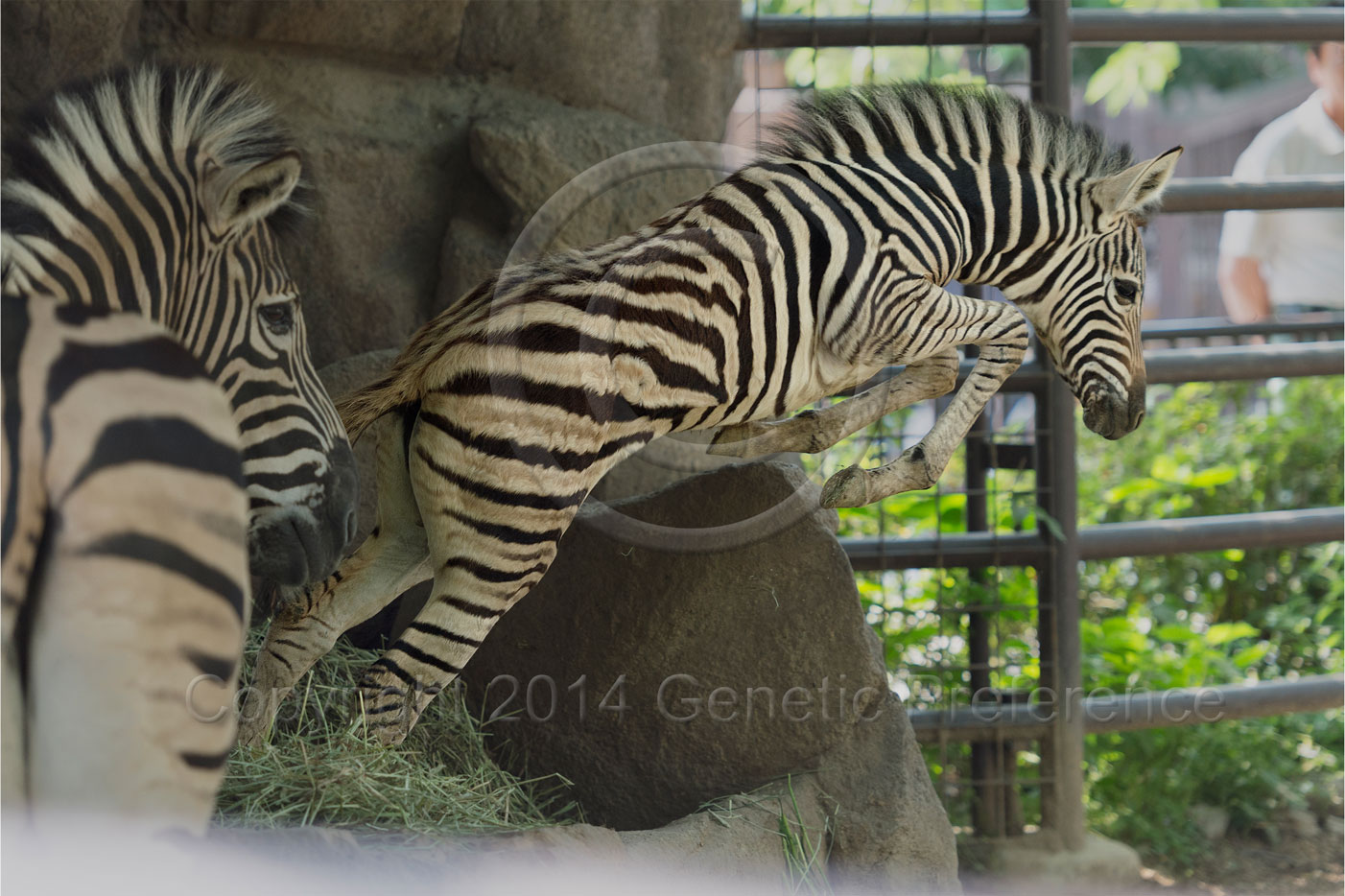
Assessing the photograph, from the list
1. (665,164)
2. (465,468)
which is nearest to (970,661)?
(665,164)

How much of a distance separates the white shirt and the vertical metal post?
1848 millimetres

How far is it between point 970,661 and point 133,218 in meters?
3.30

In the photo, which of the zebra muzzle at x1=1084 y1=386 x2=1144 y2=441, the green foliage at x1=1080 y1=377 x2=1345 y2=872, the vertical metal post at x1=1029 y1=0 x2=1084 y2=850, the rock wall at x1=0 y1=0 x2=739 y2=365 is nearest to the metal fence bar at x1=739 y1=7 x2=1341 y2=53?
the vertical metal post at x1=1029 y1=0 x2=1084 y2=850

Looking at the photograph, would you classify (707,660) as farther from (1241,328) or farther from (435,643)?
(1241,328)

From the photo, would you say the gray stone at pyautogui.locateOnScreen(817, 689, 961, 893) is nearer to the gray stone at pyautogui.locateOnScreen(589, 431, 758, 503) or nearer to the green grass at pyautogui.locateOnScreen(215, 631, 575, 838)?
the green grass at pyautogui.locateOnScreen(215, 631, 575, 838)

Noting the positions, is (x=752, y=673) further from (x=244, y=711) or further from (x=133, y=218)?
(x=133, y=218)

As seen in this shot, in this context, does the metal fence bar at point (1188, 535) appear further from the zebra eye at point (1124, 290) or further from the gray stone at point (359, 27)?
the gray stone at point (359, 27)

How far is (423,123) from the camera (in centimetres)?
383

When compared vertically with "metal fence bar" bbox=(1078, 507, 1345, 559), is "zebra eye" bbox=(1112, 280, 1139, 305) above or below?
above

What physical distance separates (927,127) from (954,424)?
0.88 metres

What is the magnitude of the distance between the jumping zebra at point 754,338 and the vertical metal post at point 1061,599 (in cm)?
79

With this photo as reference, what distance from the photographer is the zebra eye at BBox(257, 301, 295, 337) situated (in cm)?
247

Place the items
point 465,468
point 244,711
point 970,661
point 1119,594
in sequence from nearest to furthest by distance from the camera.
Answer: point 465,468, point 244,711, point 970,661, point 1119,594

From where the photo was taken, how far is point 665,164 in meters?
3.83
